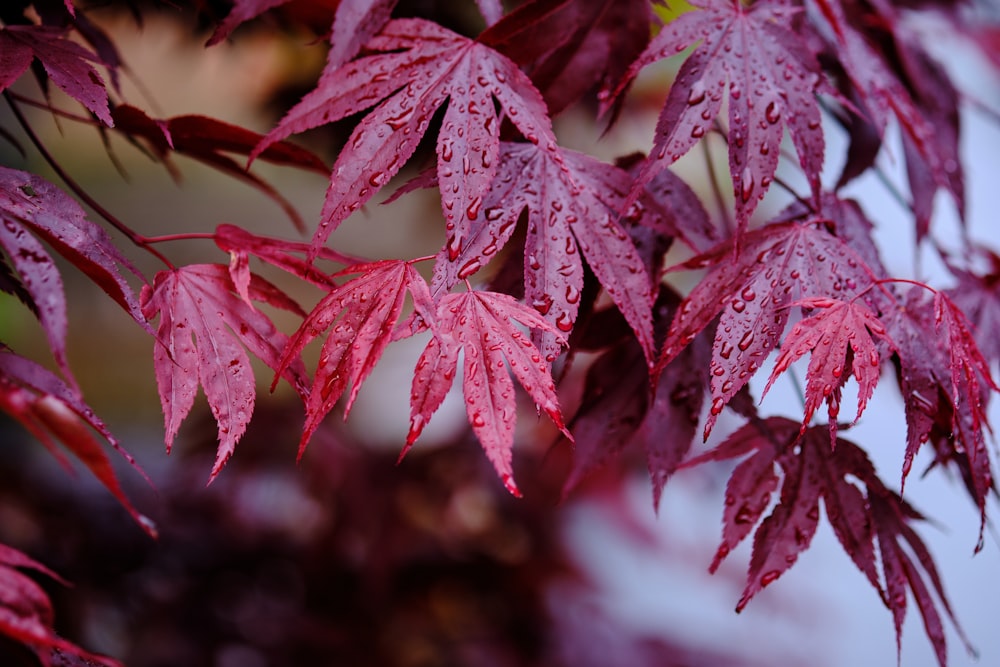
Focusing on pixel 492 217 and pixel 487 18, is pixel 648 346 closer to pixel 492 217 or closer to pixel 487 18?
pixel 492 217

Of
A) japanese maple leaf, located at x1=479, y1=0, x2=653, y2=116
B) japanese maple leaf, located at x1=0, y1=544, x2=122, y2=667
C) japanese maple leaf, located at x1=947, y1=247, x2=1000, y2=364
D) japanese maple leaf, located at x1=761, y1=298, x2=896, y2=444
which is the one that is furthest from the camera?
japanese maple leaf, located at x1=947, y1=247, x2=1000, y2=364

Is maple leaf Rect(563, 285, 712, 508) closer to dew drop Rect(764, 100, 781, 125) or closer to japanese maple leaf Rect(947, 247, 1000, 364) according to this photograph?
dew drop Rect(764, 100, 781, 125)

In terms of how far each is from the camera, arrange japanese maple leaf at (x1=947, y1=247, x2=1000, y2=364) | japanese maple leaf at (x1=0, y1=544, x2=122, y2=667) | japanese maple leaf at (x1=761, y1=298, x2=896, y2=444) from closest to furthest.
Result: japanese maple leaf at (x1=0, y1=544, x2=122, y2=667)
japanese maple leaf at (x1=761, y1=298, x2=896, y2=444)
japanese maple leaf at (x1=947, y1=247, x2=1000, y2=364)

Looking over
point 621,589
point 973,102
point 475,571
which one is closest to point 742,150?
point 973,102

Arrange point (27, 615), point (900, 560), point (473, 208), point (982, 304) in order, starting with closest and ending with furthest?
point (27, 615), point (473, 208), point (900, 560), point (982, 304)

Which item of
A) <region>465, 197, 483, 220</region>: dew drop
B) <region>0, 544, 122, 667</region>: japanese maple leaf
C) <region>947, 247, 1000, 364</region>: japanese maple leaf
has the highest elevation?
<region>947, 247, 1000, 364</region>: japanese maple leaf

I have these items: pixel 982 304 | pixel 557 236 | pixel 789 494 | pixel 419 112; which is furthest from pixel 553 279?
pixel 982 304

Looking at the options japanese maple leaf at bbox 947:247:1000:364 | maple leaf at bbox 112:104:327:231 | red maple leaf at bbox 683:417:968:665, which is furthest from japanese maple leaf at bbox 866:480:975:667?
maple leaf at bbox 112:104:327:231

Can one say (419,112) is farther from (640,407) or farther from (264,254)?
(640,407)
